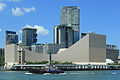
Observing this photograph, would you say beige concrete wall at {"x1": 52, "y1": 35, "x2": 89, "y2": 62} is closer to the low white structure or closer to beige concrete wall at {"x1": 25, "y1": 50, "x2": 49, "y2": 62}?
the low white structure

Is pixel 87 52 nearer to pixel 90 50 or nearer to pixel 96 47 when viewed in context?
pixel 90 50

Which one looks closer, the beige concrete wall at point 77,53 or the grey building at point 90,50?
the grey building at point 90,50

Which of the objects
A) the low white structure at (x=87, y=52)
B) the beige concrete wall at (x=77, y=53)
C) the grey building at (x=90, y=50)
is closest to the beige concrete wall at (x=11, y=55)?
the low white structure at (x=87, y=52)

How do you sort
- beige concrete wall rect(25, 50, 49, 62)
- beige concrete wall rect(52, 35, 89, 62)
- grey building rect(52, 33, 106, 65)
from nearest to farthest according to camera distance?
grey building rect(52, 33, 106, 65) < beige concrete wall rect(52, 35, 89, 62) < beige concrete wall rect(25, 50, 49, 62)

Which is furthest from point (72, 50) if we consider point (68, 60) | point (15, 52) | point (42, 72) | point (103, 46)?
point (42, 72)

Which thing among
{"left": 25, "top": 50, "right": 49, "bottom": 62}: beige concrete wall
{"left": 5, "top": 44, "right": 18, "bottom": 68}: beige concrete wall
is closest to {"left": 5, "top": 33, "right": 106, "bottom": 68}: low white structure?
{"left": 25, "top": 50, "right": 49, "bottom": 62}: beige concrete wall

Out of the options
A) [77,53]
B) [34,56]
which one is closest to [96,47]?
[77,53]

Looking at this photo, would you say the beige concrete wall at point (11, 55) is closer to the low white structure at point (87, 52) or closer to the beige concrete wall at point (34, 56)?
the beige concrete wall at point (34, 56)

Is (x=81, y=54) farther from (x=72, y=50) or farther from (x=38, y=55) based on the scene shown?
(x=38, y=55)

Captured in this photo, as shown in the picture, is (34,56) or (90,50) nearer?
(90,50)

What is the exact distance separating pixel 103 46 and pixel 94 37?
22.3ft

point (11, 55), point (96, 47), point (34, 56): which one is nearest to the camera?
point (96, 47)

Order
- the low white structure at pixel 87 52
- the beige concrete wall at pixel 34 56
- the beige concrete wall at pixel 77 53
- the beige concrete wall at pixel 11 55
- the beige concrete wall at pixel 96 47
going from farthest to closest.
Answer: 1. the beige concrete wall at pixel 11 55
2. the beige concrete wall at pixel 34 56
3. the beige concrete wall at pixel 77 53
4. the low white structure at pixel 87 52
5. the beige concrete wall at pixel 96 47

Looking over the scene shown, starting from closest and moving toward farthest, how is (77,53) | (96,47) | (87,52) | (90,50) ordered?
1. (90,50)
2. (87,52)
3. (96,47)
4. (77,53)
